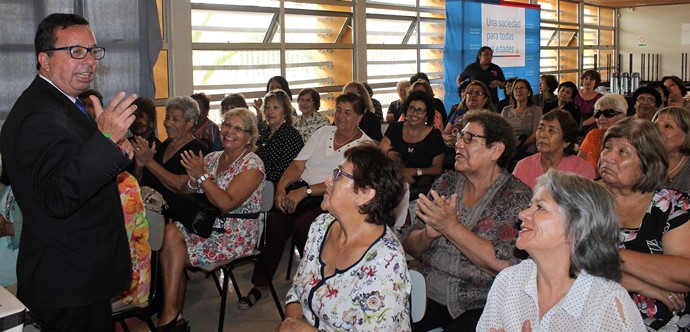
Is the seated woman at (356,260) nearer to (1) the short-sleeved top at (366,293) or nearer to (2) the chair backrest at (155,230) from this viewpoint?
(1) the short-sleeved top at (366,293)

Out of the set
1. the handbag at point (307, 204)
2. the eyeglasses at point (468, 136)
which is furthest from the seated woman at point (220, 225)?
the eyeglasses at point (468, 136)

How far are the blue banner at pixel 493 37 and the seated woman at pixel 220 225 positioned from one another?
7.60 meters

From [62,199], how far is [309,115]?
179 inches

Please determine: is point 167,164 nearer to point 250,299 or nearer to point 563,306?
point 250,299

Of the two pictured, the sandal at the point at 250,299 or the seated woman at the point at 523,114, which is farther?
the seated woman at the point at 523,114

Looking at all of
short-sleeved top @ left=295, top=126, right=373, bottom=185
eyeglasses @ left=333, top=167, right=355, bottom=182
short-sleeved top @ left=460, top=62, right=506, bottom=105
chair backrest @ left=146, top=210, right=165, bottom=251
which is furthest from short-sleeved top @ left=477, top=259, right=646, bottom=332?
short-sleeved top @ left=460, top=62, right=506, bottom=105

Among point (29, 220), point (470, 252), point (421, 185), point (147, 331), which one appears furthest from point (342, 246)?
point (421, 185)

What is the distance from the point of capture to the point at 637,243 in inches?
98.8

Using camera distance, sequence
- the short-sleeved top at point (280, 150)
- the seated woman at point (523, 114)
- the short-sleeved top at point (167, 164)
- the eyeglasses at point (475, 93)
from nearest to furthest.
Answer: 1. the short-sleeved top at point (167, 164)
2. the short-sleeved top at point (280, 150)
3. the eyeglasses at point (475, 93)
4. the seated woman at point (523, 114)

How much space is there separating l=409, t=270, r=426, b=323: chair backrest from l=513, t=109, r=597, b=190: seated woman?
1.78 metres

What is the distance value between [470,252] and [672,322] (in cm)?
76

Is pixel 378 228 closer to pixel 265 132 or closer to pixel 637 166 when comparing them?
pixel 637 166

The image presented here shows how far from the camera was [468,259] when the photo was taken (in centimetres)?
264

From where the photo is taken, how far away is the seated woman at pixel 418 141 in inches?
207
